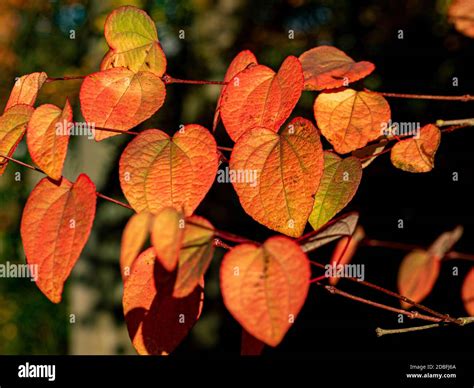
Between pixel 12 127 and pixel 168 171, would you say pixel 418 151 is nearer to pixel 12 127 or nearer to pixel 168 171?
pixel 168 171

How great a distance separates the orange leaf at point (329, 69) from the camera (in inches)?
30.8

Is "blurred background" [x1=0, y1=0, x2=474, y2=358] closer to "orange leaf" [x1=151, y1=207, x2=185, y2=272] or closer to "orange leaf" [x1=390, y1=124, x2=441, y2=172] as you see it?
"orange leaf" [x1=390, y1=124, x2=441, y2=172]

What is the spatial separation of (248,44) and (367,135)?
2831 mm

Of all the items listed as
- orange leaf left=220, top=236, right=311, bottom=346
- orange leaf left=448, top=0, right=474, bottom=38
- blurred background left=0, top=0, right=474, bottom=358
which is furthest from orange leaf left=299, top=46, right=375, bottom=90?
blurred background left=0, top=0, right=474, bottom=358

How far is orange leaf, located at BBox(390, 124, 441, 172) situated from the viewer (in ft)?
2.78

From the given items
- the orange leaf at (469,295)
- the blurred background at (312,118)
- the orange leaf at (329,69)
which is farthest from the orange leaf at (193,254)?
the blurred background at (312,118)

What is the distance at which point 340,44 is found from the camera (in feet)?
11.3

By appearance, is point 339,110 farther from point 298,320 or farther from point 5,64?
point 5,64

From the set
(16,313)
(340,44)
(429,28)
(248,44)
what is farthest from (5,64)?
(429,28)

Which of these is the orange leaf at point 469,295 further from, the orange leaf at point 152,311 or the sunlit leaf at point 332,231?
the orange leaf at point 152,311

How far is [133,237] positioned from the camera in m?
0.57

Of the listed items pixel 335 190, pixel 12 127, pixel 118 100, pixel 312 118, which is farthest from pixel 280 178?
pixel 312 118

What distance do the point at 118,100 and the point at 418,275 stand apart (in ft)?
2.87

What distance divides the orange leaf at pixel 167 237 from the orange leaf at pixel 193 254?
1.0 inches
